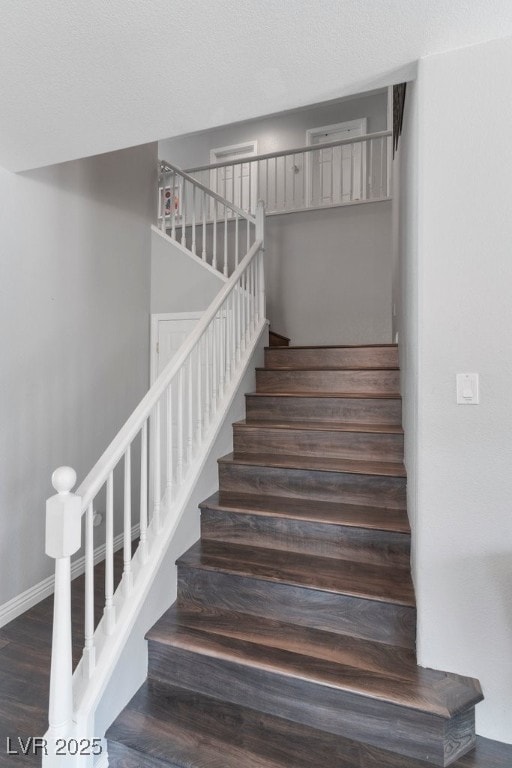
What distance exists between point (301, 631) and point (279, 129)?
248 inches

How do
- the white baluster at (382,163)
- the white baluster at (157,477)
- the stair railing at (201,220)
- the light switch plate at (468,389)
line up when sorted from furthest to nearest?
1. the white baluster at (382,163)
2. the stair railing at (201,220)
3. the white baluster at (157,477)
4. the light switch plate at (468,389)

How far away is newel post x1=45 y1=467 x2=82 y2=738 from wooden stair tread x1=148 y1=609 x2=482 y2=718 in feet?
1.66

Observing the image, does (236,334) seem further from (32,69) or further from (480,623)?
(480,623)

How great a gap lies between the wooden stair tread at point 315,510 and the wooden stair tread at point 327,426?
1.51 ft

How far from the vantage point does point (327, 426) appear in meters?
2.67

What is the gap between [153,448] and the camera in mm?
1989

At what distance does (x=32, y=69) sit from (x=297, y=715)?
269 cm

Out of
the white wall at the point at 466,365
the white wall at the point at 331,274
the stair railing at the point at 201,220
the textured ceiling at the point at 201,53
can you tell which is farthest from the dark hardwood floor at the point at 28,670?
the white wall at the point at 331,274

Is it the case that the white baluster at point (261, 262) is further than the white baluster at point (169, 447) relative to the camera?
Yes

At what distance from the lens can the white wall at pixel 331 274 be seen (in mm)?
4715

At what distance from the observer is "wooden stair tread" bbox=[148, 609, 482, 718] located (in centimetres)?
150

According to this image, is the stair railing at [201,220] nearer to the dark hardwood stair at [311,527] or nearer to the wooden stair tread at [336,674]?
the dark hardwood stair at [311,527]

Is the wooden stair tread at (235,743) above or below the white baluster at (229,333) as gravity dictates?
below

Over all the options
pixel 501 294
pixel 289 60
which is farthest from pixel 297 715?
pixel 289 60
